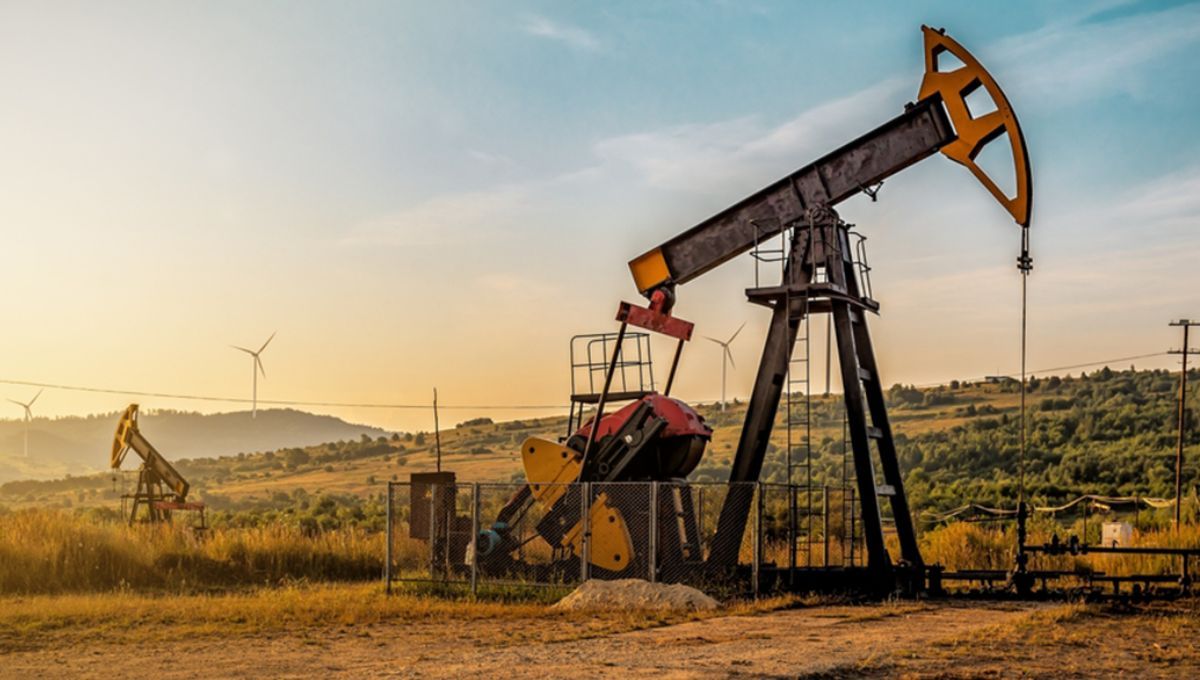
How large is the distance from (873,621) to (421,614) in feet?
18.3

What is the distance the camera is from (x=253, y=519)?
4044 cm

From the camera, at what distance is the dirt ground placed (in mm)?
12797

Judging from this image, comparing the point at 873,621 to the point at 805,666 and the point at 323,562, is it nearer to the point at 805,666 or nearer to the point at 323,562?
the point at 805,666

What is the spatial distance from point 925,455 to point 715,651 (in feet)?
154

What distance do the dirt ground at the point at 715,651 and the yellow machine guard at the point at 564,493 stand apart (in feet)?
8.50

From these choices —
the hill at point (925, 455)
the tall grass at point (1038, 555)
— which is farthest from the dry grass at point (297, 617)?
the hill at point (925, 455)

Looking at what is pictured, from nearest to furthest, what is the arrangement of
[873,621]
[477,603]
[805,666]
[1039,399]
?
[805,666]
[873,621]
[477,603]
[1039,399]

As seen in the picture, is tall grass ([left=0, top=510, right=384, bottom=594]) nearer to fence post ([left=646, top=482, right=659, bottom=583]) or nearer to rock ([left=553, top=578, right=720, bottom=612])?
rock ([left=553, top=578, right=720, bottom=612])

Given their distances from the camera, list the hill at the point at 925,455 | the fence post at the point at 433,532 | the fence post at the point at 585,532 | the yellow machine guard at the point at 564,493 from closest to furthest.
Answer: the fence post at the point at 585,532 → the yellow machine guard at the point at 564,493 → the fence post at the point at 433,532 → the hill at the point at 925,455

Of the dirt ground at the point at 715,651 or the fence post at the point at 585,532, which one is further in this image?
the fence post at the point at 585,532

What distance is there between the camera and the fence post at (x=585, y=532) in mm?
19359

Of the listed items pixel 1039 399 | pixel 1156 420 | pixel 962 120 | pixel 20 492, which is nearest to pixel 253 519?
pixel 962 120

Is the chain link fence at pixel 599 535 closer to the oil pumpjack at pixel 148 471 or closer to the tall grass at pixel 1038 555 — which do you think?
the tall grass at pixel 1038 555

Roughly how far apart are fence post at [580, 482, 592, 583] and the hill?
→ 12.8 meters
